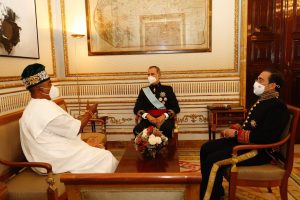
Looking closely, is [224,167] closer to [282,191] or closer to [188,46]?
[282,191]

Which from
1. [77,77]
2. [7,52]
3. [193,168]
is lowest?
[193,168]

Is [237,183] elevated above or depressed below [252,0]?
below

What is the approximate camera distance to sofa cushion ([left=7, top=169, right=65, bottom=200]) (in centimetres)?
Answer: 173

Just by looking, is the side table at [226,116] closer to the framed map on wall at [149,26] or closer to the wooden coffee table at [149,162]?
the framed map on wall at [149,26]

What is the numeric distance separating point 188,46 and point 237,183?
2269 mm

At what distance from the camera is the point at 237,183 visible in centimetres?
195

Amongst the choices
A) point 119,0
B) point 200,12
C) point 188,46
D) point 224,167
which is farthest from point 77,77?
point 224,167

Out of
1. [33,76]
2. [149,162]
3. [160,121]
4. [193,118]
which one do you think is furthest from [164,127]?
[33,76]

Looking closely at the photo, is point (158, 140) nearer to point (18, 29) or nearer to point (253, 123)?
point (253, 123)

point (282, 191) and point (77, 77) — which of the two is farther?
point (77, 77)

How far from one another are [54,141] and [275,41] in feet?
10.9

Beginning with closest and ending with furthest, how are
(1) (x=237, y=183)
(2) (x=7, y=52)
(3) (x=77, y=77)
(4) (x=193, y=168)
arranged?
(1) (x=237, y=183), (2) (x=7, y=52), (4) (x=193, y=168), (3) (x=77, y=77)

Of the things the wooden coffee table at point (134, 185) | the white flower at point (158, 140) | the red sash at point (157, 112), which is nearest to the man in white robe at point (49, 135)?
the white flower at point (158, 140)

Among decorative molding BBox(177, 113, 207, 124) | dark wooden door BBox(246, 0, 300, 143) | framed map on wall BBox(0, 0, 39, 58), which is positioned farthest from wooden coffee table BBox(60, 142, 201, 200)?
dark wooden door BBox(246, 0, 300, 143)
